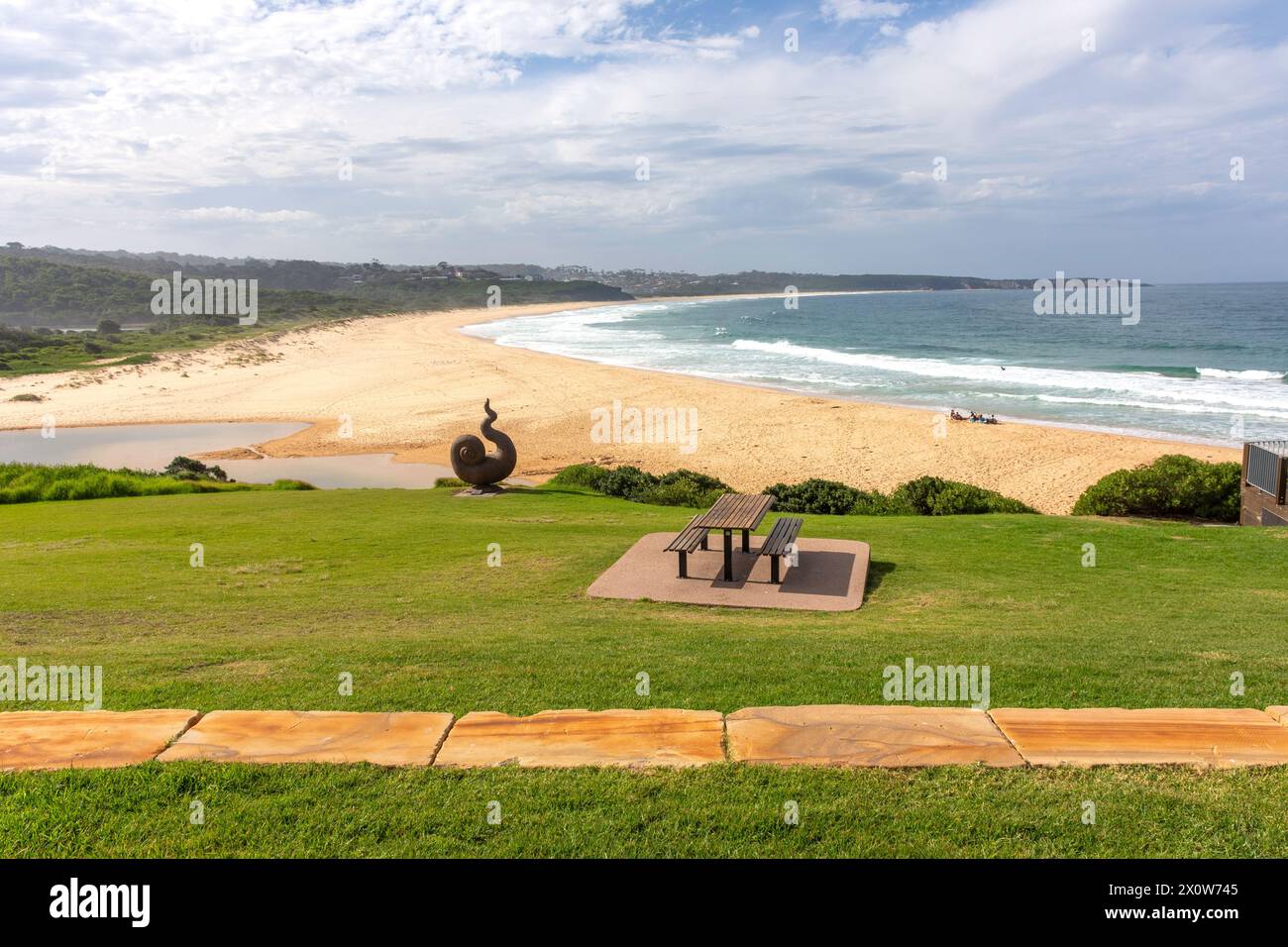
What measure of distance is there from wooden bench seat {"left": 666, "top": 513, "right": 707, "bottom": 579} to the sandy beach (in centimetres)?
1319

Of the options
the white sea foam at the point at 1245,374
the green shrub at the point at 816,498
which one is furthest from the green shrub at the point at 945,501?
the white sea foam at the point at 1245,374

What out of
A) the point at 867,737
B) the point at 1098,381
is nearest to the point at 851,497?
the point at 867,737

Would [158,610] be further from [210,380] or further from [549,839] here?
[210,380]

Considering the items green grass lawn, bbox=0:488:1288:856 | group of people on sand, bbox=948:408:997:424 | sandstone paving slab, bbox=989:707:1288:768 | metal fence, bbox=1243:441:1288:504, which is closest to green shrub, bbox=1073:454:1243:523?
metal fence, bbox=1243:441:1288:504

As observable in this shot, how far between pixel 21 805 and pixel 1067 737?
499 centimetres

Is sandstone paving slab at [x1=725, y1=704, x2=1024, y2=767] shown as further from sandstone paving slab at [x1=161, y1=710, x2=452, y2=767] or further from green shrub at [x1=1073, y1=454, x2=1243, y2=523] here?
green shrub at [x1=1073, y1=454, x2=1243, y2=523]

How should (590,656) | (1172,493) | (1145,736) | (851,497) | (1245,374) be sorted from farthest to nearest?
(1245,374) → (851,497) → (1172,493) → (590,656) → (1145,736)

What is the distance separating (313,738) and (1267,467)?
49.8 ft

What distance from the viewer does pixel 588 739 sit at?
460 centimetres

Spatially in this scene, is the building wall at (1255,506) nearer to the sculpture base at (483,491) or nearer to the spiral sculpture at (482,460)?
the spiral sculpture at (482,460)

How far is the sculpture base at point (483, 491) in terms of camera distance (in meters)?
17.6

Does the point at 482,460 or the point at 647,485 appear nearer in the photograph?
the point at 482,460

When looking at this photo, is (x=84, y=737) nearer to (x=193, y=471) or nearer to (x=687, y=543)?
(x=687, y=543)

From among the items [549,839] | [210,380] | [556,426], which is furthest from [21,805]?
[210,380]
